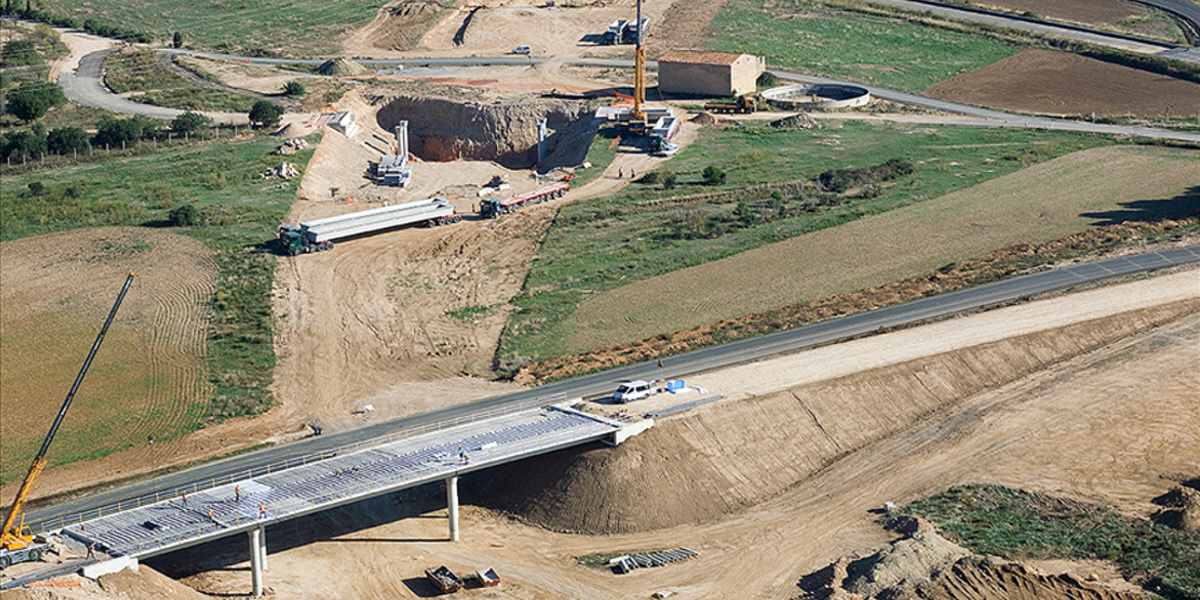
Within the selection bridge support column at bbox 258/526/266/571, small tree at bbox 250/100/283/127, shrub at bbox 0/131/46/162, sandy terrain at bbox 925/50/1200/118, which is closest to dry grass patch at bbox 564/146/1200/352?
Answer: sandy terrain at bbox 925/50/1200/118

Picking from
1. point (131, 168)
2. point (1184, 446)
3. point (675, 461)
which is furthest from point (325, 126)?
point (1184, 446)

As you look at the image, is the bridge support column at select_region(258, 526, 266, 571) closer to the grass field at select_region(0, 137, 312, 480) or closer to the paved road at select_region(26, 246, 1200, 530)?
the paved road at select_region(26, 246, 1200, 530)

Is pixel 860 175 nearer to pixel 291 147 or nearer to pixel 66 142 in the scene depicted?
pixel 291 147

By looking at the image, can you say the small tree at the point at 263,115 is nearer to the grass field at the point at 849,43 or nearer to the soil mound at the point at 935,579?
the grass field at the point at 849,43

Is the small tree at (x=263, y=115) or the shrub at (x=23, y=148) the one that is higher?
the small tree at (x=263, y=115)

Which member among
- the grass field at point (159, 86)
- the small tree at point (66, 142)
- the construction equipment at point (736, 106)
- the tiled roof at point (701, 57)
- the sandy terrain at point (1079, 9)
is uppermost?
the sandy terrain at point (1079, 9)

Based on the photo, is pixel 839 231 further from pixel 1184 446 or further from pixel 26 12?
pixel 26 12

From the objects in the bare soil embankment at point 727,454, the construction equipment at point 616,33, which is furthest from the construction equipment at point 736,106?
the bare soil embankment at point 727,454
